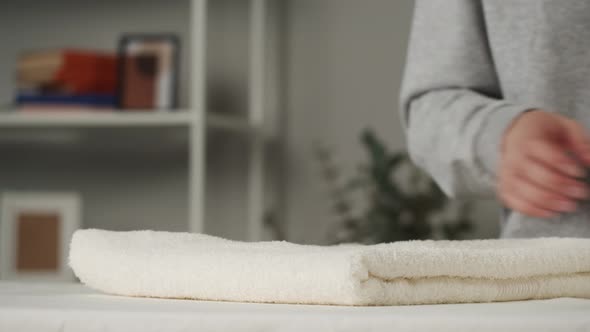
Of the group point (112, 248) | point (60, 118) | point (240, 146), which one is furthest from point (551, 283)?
point (240, 146)

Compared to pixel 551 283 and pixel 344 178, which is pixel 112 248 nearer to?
pixel 551 283

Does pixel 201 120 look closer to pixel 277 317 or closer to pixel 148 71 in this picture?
pixel 148 71

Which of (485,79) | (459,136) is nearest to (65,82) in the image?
(485,79)

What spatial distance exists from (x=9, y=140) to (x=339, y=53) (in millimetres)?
998

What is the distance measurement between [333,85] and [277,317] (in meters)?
2.07

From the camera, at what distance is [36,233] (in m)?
2.48

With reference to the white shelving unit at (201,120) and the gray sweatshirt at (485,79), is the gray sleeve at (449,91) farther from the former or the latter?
the white shelving unit at (201,120)

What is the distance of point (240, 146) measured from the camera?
2.57m

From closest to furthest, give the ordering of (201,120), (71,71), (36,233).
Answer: (201,120) < (71,71) < (36,233)

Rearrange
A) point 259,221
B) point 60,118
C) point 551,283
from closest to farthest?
point 551,283 → point 60,118 → point 259,221

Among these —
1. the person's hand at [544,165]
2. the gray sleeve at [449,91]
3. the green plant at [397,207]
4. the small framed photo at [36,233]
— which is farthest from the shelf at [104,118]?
the person's hand at [544,165]

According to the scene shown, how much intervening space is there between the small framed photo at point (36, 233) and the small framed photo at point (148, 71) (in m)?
0.36

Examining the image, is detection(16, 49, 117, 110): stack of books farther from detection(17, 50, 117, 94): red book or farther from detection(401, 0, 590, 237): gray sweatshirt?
detection(401, 0, 590, 237): gray sweatshirt

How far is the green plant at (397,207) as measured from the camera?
2.21 m
